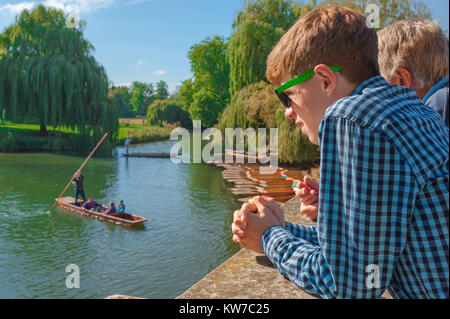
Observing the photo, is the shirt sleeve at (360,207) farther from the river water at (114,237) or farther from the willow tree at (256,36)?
the willow tree at (256,36)

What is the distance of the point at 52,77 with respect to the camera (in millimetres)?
22469

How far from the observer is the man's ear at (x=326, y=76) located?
927 mm

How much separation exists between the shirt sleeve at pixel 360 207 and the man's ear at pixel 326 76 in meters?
0.16

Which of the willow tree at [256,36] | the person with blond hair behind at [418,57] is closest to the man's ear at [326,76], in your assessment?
the person with blond hair behind at [418,57]

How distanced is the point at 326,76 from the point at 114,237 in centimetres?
1082

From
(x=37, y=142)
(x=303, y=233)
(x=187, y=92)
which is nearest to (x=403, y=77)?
(x=303, y=233)

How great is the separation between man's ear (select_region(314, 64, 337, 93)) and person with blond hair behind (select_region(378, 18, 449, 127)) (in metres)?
0.66

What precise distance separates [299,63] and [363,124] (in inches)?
9.8

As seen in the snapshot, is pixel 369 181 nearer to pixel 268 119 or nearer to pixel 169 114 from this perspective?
pixel 268 119

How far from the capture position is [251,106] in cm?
1794

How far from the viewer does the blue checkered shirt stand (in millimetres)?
764

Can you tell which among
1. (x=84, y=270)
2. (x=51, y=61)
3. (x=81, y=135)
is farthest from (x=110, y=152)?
(x=84, y=270)

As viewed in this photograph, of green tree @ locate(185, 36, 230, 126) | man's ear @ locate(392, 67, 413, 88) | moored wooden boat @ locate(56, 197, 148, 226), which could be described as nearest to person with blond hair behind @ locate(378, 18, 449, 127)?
man's ear @ locate(392, 67, 413, 88)

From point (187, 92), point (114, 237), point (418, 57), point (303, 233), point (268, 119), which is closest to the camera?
point (303, 233)
